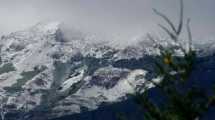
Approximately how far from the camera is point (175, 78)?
26.1 meters

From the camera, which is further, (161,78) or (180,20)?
(161,78)

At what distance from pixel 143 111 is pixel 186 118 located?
7.12ft

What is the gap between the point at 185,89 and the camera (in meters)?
25.8

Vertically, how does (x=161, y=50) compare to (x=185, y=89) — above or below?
above

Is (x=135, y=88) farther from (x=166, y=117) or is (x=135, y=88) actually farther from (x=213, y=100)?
(x=213, y=100)

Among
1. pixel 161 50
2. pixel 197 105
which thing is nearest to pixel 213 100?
pixel 197 105

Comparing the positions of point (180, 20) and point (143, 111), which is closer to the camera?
point (180, 20)

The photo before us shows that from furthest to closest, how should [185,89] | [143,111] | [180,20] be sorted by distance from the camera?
[143,111]
[185,89]
[180,20]

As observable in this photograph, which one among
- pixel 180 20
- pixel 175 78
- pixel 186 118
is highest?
pixel 180 20

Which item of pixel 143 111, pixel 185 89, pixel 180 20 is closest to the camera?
pixel 180 20

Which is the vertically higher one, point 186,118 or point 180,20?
point 180,20

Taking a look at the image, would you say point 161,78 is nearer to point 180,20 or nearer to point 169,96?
point 169,96

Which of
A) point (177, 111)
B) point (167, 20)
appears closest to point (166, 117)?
point (177, 111)

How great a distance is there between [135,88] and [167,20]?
4.08 m
